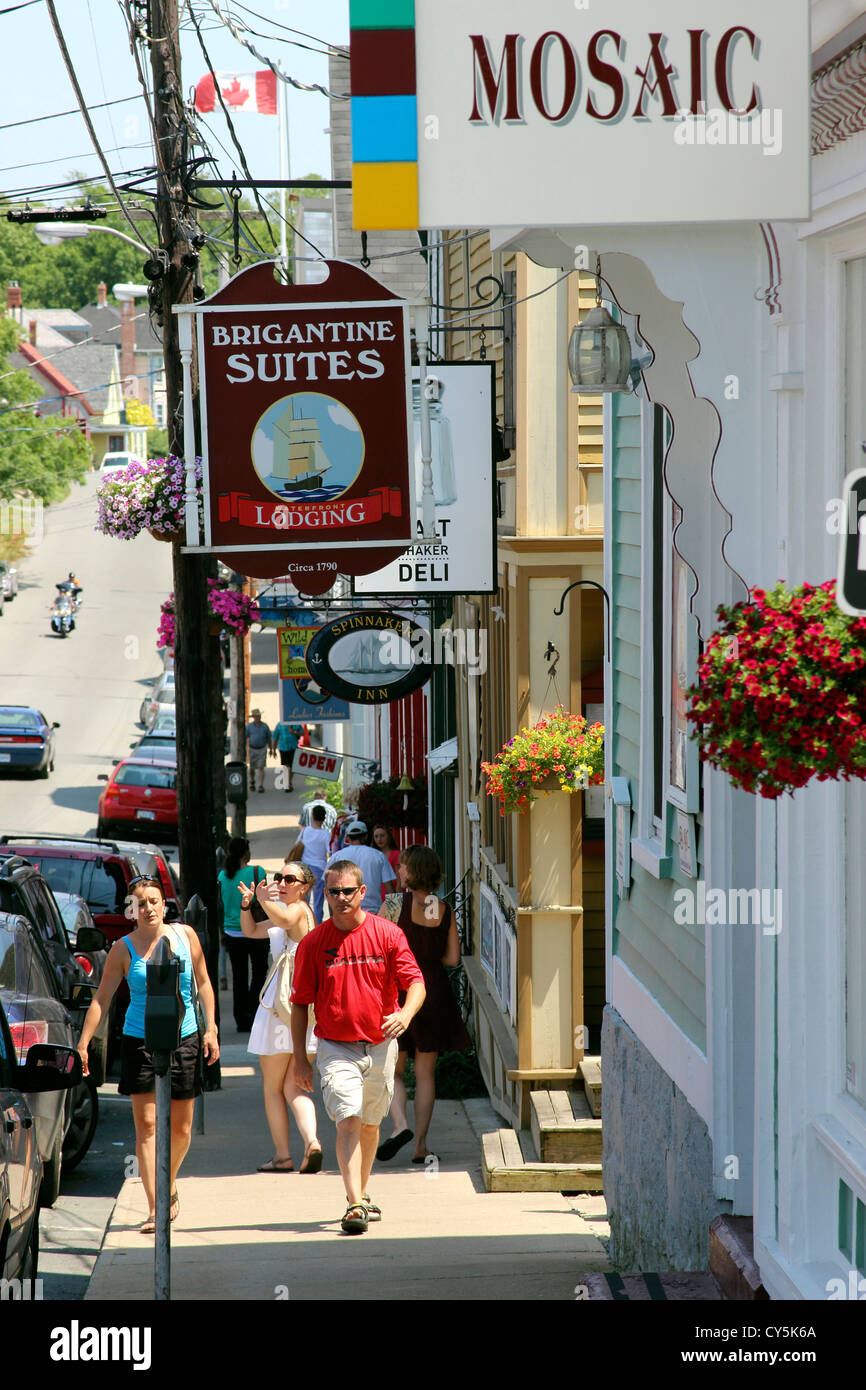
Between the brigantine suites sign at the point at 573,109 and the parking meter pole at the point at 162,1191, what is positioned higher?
the brigantine suites sign at the point at 573,109

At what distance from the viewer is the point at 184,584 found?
13.1 meters

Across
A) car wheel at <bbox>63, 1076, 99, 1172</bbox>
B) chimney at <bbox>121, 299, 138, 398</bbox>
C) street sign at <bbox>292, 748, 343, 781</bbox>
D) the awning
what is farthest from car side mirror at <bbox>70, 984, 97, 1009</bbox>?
chimney at <bbox>121, 299, 138, 398</bbox>

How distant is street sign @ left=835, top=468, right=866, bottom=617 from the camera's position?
3135 millimetres

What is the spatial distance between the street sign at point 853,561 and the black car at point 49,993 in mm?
5102

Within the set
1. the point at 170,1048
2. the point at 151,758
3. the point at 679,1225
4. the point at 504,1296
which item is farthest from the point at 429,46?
the point at 151,758

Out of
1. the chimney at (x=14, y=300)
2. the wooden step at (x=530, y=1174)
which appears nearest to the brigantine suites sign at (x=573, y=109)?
the wooden step at (x=530, y=1174)

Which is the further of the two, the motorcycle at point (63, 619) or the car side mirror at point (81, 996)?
the motorcycle at point (63, 619)

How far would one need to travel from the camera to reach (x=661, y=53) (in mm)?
4113

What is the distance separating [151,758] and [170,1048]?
78.1ft

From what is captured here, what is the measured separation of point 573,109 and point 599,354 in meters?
3.19

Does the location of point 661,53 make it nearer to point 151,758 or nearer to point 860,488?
point 860,488

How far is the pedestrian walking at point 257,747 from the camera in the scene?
118 ft

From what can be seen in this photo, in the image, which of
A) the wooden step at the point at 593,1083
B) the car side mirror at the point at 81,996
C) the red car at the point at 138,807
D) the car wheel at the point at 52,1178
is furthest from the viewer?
the red car at the point at 138,807

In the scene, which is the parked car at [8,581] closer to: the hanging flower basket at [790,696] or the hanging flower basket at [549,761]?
the hanging flower basket at [549,761]
